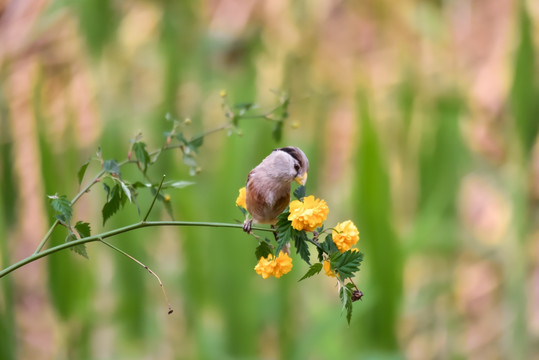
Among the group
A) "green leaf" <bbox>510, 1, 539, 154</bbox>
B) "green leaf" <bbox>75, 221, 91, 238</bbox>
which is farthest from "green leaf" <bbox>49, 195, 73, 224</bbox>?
"green leaf" <bbox>510, 1, 539, 154</bbox>

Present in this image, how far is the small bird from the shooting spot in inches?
8.9

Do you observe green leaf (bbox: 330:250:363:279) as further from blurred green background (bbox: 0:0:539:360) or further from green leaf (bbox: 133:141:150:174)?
blurred green background (bbox: 0:0:539:360)

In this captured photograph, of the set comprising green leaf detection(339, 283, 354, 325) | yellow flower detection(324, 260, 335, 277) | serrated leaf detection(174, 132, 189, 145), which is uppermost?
serrated leaf detection(174, 132, 189, 145)

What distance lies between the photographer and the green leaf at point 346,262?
0.69ft

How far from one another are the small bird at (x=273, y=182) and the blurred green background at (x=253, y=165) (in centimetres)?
45

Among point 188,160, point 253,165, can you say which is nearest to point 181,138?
point 188,160

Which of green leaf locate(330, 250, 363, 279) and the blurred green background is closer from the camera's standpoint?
green leaf locate(330, 250, 363, 279)

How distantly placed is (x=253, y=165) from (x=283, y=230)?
23.4 inches

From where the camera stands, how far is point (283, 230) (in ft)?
0.72

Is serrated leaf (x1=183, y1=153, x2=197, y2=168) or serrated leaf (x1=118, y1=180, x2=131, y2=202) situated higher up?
serrated leaf (x1=183, y1=153, x2=197, y2=168)

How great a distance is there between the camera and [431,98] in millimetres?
1029

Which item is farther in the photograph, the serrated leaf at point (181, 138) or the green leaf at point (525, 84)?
the green leaf at point (525, 84)

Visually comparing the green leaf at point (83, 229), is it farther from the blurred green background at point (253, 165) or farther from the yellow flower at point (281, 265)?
the blurred green background at point (253, 165)

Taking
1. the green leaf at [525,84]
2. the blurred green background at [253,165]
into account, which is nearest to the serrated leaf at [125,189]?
the blurred green background at [253,165]
